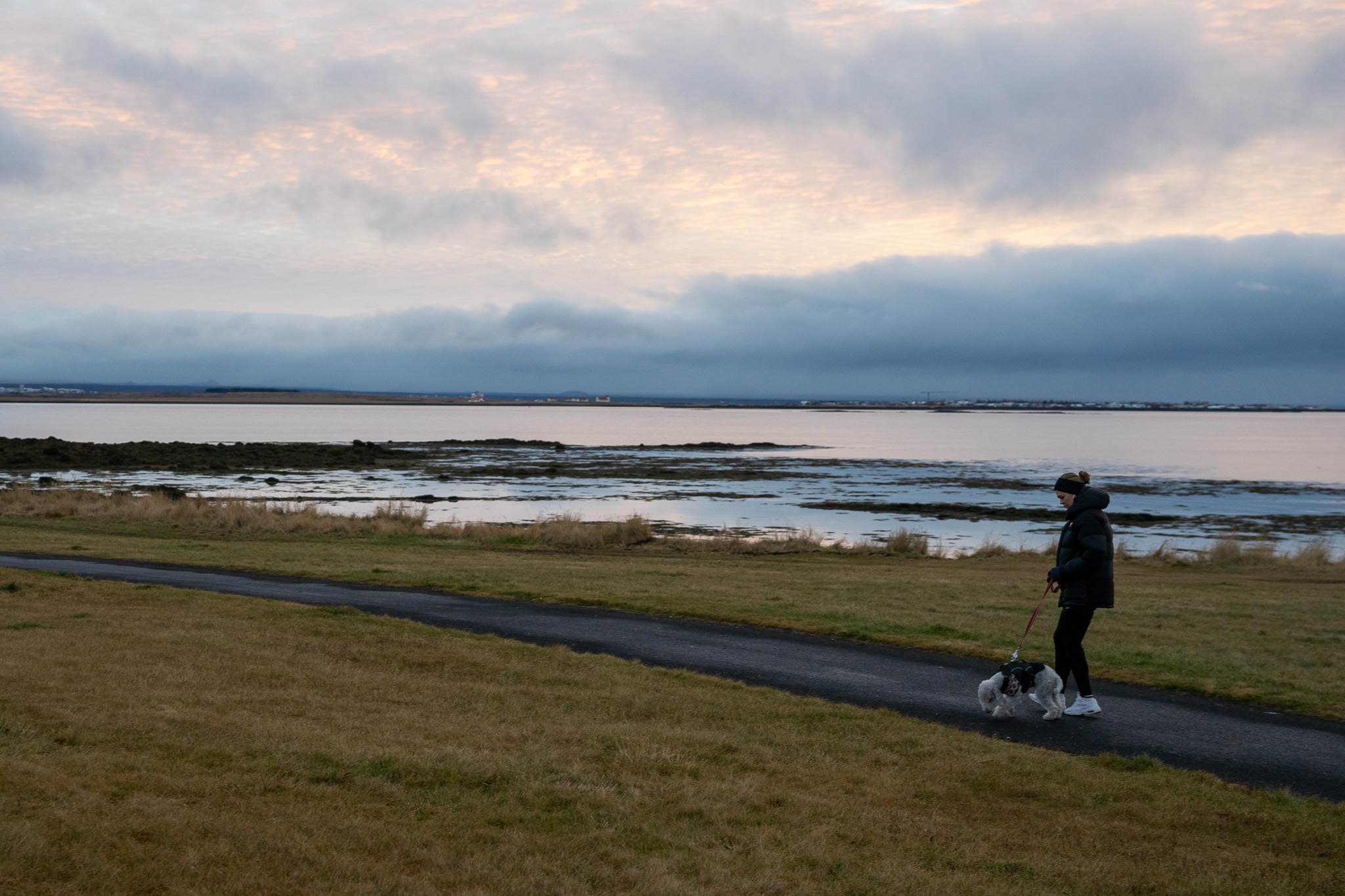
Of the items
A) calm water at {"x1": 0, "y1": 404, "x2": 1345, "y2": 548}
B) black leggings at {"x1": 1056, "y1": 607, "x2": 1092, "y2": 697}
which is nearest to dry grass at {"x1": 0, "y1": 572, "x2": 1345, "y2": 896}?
black leggings at {"x1": 1056, "y1": 607, "x2": 1092, "y2": 697}

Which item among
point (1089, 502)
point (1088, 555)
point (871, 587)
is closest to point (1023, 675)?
point (1088, 555)

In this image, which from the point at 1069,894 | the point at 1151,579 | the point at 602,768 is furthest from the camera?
the point at 1151,579

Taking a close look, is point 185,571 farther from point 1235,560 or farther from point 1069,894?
point 1235,560

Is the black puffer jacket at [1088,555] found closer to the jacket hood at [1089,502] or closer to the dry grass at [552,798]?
Answer: the jacket hood at [1089,502]

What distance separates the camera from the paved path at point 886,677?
9164 millimetres

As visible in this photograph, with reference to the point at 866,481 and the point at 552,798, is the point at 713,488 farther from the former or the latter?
the point at 552,798

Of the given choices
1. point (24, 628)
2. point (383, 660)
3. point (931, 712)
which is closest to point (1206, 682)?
point (931, 712)

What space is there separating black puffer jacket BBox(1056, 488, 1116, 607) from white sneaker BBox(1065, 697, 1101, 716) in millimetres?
941

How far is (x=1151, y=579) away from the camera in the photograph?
80.2 ft

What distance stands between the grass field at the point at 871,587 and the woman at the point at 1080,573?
7.91 ft

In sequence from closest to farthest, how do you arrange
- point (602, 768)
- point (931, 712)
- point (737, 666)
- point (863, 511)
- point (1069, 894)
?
point (1069, 894)
point (602, 768)
point (931, 712)
point (737, 666)
point (863, 511)

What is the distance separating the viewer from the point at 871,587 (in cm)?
2084

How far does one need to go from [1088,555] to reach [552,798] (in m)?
5.72

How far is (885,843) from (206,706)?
5.62m
